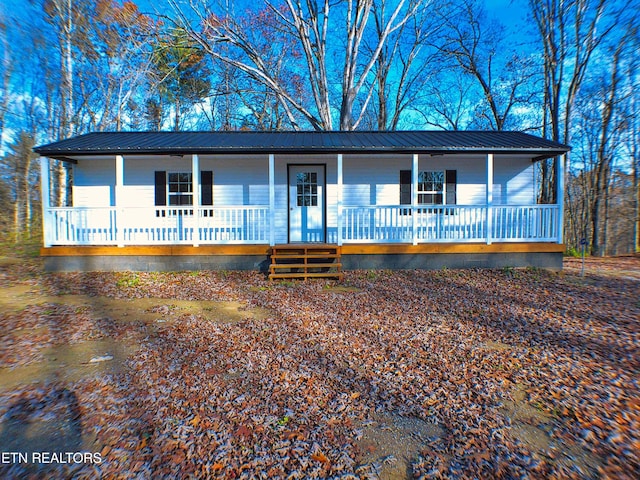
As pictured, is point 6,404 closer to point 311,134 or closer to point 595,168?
point 311,134

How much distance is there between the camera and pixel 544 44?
14195 millimetres

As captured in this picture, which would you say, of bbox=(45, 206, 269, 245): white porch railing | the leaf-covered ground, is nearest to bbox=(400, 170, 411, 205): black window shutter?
bbox=(45, 206, 269, 245): white porch railing

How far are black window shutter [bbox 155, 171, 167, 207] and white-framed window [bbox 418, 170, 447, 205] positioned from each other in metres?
7.84

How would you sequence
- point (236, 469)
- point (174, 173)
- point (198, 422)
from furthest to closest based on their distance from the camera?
point (174, 173), point (198, 422), point (236, 469)

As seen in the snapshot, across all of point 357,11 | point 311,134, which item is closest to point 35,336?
point 311,134

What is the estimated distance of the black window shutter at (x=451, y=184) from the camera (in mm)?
9930

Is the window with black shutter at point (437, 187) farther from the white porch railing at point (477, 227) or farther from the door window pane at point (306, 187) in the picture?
the door window pane at point (306, 187)

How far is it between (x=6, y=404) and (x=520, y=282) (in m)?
8.62

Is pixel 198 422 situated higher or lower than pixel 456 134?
lower

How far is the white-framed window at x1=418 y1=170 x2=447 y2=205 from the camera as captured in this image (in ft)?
32.6

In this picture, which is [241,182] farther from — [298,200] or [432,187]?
[432,187]

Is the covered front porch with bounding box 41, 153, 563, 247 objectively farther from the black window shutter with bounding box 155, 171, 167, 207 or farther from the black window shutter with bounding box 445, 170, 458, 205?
the black window shutter with bounding box 445, 170, 458, 205

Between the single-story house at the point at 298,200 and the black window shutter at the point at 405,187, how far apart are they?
0.03 m

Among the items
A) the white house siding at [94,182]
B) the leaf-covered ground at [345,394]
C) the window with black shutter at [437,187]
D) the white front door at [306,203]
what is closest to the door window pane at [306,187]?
the white front door at [306,203]
